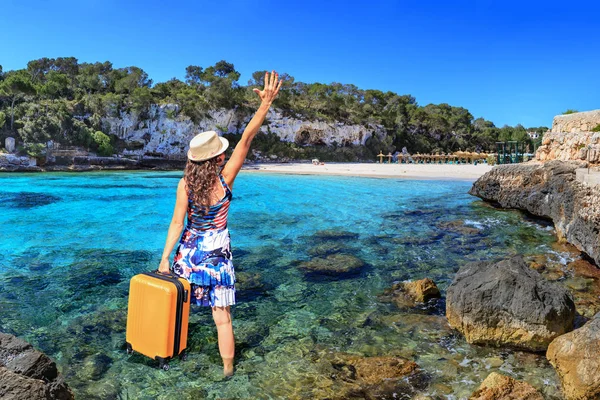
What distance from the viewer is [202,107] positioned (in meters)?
53.6

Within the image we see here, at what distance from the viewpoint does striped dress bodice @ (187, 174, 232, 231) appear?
3.21m

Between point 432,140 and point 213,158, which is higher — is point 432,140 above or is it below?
above

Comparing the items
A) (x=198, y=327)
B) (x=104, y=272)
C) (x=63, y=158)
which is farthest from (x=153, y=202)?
(x=63, y=158)

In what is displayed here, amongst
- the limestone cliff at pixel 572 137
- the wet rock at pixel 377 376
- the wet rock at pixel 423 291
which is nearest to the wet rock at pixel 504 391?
the wet rock at pixel 377 376

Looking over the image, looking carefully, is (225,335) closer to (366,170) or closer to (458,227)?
(458,227)

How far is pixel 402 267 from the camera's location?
6.95 metres

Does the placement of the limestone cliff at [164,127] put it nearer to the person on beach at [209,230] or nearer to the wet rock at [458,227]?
the wet rock at [458,227]

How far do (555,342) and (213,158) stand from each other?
3.25 m

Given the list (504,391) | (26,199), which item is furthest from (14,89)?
(504,391)

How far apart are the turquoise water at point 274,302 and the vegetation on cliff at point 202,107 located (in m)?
35.8

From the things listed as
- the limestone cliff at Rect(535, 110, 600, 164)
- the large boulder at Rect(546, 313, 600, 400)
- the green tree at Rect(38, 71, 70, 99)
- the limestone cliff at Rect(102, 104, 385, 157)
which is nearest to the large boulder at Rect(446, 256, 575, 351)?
the large boulder at Rect(546, 313, 600, 400)

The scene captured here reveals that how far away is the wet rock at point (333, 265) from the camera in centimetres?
668

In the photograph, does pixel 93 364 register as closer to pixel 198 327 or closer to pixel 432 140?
pixel 198 327

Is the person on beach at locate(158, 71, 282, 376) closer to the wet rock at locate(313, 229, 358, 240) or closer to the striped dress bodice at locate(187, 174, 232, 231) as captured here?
the striped dress bodice at locate(187, 174, 232, 231)
